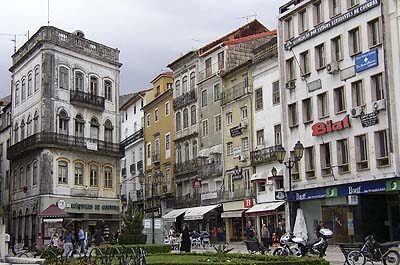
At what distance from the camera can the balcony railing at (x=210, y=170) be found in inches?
2122

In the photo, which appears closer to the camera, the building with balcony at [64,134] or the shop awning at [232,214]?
the shop awning at [232,214]

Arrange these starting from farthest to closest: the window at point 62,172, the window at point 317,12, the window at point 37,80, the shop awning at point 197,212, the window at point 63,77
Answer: the shop awning at point 197,212 < the window at point 63,77 < the window at point 37,80 < the window at point 62,172 < the window at point 317,12

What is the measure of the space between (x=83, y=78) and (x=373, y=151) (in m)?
26.2

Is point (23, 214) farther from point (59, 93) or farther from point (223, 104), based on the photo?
point (223, 104)

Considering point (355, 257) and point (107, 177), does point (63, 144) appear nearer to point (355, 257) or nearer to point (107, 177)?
point (107, 177)

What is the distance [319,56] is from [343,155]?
6704mm

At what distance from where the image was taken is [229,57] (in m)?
54.2

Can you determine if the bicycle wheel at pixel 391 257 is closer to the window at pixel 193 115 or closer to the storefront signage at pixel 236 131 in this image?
the storefront signage at pixel 236 131

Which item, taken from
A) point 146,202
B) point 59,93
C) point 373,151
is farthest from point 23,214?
point 373,151

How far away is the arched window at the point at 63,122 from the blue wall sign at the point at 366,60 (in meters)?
23.9

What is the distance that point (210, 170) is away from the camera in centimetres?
5500

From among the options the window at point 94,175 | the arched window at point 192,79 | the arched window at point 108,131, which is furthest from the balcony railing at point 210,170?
the window at point 94,175

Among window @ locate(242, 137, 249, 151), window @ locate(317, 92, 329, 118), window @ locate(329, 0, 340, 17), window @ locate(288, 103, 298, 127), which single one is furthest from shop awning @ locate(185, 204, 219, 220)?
window @ locate(329, 0, 340, 17)

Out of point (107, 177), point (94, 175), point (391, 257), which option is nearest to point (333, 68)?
point (391, 257)
